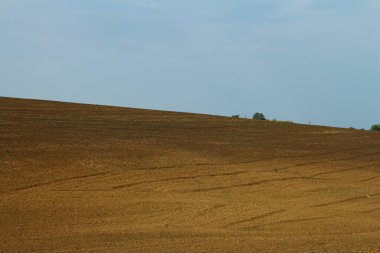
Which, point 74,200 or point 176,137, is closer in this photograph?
point 74,200

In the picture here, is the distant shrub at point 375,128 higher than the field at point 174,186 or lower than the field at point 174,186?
higher

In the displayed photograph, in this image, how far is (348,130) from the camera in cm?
4609

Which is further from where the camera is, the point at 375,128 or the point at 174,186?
the point at 375,128

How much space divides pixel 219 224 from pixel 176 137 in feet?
50.9

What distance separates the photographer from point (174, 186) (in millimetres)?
24078

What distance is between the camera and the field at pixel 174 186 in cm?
1689

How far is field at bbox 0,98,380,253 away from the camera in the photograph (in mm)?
16891

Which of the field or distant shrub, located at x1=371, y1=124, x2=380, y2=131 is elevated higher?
distant shrub, located at x1=371, y1=124, x2=380, y2=131

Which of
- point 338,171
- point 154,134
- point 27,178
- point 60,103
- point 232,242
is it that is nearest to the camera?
point 232,242

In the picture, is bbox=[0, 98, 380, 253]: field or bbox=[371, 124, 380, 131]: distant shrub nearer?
bbox=[0, 98, 380, 253]: field

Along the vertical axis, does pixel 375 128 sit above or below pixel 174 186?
above

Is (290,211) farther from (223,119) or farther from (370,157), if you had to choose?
(223,119)

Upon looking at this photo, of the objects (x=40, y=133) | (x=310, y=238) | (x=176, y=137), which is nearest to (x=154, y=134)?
(x=176, y=137)

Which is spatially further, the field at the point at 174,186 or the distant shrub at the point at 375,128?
the distant shrub at the point at 375,128
